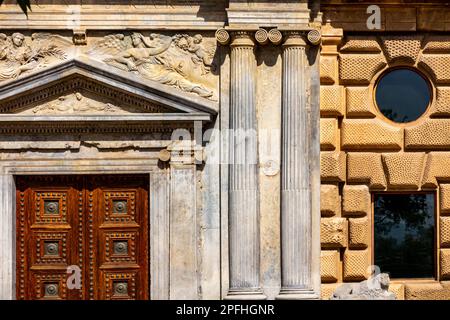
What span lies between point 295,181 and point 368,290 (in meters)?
1.69

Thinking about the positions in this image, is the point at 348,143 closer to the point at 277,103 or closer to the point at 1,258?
the point at 277,103

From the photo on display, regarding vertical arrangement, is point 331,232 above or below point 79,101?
below

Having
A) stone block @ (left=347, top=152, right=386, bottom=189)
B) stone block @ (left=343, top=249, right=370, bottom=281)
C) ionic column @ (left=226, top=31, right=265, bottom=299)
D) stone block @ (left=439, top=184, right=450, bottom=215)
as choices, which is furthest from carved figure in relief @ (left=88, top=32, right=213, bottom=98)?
stone block @ (left=439, top=184, right=450, bottom=215)

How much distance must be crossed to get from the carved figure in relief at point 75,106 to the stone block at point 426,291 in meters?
4.41

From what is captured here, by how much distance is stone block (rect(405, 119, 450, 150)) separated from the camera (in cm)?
1120

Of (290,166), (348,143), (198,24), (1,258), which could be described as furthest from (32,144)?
(348,143)

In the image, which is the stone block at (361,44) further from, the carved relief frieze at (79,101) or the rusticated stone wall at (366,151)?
the carved relief frieze at (79,101)

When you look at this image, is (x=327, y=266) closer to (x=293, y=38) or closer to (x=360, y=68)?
(x=360, y=68)

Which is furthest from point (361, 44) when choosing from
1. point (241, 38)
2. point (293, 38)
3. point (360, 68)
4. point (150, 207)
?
point (150, 207)

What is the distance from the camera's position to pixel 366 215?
1120 cm

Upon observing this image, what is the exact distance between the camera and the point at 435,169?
1123 cm

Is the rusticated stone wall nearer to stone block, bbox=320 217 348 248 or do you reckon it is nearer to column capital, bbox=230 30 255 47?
stone block, bbox=320 217 348 248

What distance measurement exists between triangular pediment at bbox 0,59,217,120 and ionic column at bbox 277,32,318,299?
1.00 m

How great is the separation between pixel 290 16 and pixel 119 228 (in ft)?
11.4
